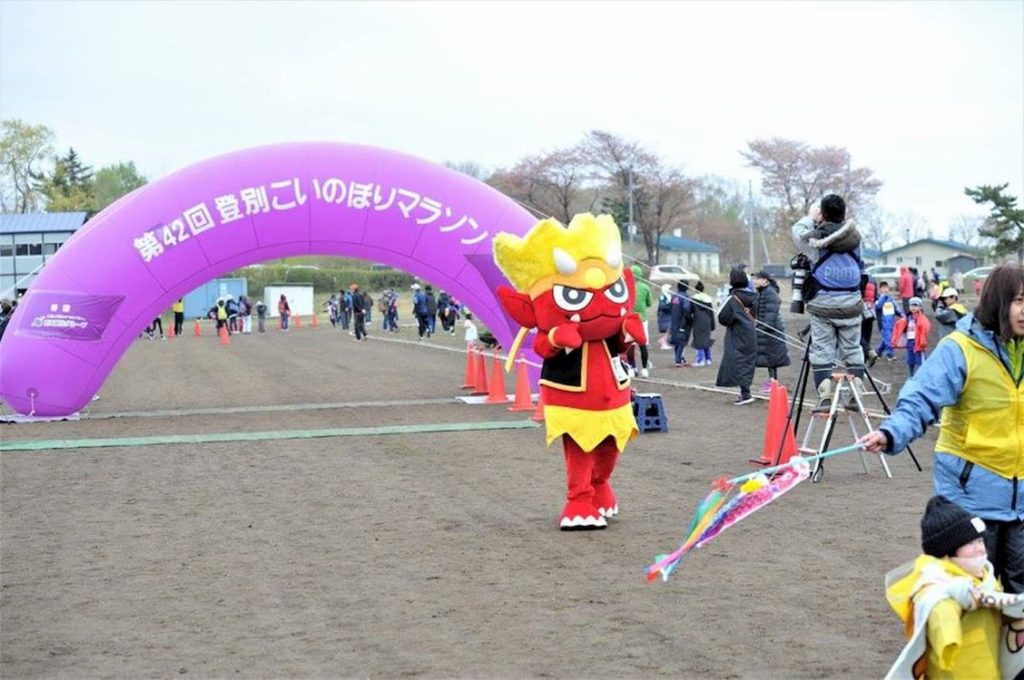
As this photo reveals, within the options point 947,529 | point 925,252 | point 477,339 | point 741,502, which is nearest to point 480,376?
point 477,339

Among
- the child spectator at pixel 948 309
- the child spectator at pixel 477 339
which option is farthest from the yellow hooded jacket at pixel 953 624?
the child spectator at pixel 477 339

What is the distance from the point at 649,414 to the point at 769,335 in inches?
122

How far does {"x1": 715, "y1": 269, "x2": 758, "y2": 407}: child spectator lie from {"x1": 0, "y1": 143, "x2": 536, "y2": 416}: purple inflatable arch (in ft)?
9.65

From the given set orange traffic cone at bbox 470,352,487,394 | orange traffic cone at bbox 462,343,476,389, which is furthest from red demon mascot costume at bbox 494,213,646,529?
orange traffic cone at bbox 462,343,476,389

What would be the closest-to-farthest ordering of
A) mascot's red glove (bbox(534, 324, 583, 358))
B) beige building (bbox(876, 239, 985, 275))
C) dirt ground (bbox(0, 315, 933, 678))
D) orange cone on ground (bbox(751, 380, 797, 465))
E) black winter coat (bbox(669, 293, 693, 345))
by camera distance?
dirt ground (bbox(0, 315, 933, 678)) → mascot's red glove (bbox(534, 324, 583, 358)) → orange cone on ground (bbox(751, 380, 797, 465)) → black winter coat (bbox(669, 293, 693, 345)) → beige building (bbox(876, 239, 985, 275))

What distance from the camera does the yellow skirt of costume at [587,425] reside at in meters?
8.58

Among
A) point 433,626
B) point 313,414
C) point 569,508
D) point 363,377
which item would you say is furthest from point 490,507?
point 363,377

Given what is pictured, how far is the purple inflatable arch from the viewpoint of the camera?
54.3 feet

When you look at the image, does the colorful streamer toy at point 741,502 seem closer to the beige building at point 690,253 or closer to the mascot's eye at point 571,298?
the mascot's eye at point 571,298

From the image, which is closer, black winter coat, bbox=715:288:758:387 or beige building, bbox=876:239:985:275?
black winter coat, bbox=715:288:758:387

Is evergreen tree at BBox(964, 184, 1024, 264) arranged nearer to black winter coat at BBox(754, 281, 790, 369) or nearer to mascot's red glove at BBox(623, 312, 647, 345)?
black winter coat at BBox(754, 281, 790, 369)

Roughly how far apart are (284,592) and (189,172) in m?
11.3

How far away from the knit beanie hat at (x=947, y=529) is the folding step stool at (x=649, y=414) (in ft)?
30.4

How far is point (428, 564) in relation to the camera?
7781 millimetres
